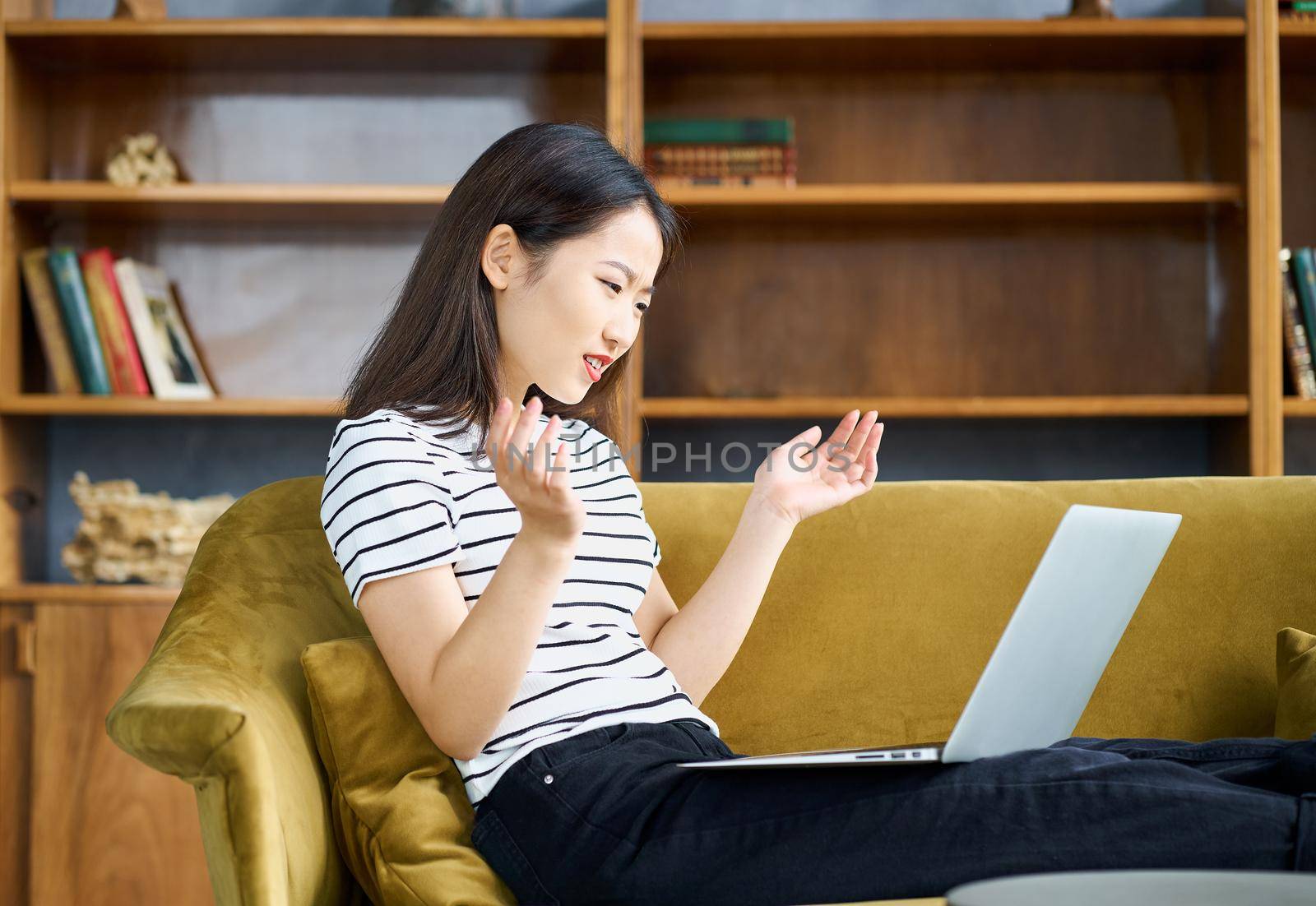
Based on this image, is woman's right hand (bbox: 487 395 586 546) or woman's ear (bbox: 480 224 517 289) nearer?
woman's right hand (bbox: 487 395 586 546)

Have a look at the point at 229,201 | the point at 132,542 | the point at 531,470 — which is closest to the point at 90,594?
the point at 132,542

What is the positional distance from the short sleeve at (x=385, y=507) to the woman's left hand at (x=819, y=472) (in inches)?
14.9

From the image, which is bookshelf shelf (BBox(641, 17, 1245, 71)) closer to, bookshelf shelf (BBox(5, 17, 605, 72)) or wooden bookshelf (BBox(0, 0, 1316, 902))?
wooden bookshelf (BBox(0, 0, 1316, 902))

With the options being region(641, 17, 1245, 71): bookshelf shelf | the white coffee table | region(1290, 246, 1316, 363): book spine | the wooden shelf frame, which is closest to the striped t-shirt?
the white coffee table

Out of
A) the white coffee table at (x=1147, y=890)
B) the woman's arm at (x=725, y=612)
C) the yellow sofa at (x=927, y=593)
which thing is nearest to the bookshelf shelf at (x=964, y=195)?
the yellow sofa at (x=927, y=593)

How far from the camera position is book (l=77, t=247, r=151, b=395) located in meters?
2.33

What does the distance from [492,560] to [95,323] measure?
5.27 feet

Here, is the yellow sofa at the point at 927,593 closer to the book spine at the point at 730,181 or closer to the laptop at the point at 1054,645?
the laptop at the point at 1054,645

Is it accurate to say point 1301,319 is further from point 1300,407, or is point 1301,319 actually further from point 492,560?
point 492,560

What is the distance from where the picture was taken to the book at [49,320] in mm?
2328

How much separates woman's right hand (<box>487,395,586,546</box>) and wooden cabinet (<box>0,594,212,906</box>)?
1447 mm

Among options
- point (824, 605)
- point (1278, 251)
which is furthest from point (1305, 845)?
point (1278, 251)

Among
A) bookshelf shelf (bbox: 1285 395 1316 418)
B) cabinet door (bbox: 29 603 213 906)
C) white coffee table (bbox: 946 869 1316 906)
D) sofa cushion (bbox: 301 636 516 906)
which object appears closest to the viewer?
white coffee table (bbox: 946 869 1316 906)

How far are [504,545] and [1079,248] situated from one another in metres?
1.88
